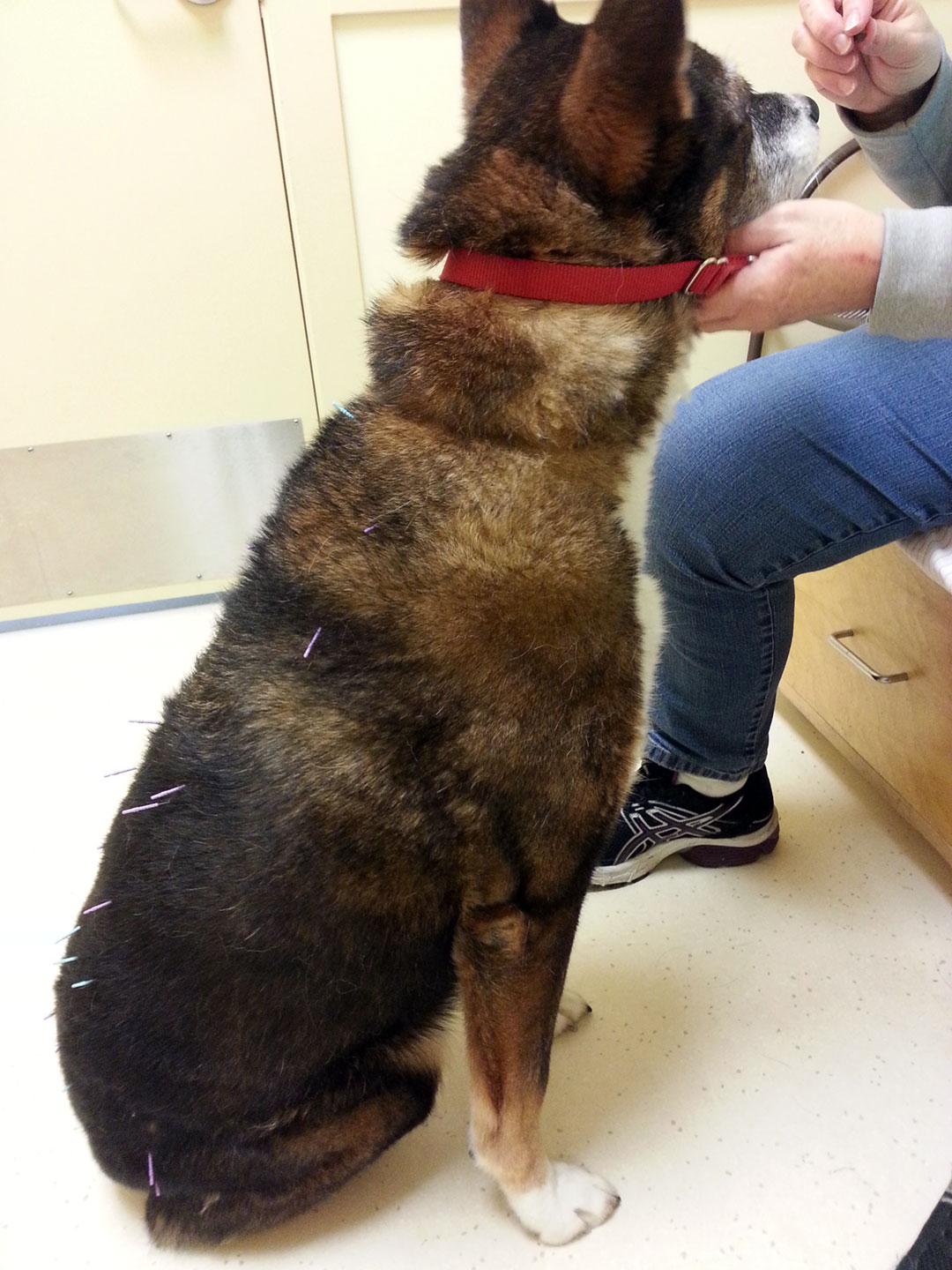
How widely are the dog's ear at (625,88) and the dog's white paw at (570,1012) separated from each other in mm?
1116

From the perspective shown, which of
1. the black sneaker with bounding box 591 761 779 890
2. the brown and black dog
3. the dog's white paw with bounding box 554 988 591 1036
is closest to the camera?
the brown and black dog

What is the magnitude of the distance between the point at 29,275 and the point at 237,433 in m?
0.62

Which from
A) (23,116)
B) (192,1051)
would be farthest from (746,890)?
(23,116)

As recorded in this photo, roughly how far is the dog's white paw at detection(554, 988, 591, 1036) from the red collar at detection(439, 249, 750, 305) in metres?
1.00

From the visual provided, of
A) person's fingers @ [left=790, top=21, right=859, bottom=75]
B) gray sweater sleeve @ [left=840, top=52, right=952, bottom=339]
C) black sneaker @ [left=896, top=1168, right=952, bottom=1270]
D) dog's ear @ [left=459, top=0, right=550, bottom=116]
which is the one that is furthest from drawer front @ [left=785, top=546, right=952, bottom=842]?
dog's ear @ [left=459, top=0, right=550, bottom=116]

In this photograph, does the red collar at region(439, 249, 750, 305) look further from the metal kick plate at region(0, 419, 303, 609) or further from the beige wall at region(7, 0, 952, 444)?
the metal kick plate at region(0, 419, 303, 609)

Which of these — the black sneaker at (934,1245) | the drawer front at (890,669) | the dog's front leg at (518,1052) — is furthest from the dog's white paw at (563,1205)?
the drawer front at (890,669)

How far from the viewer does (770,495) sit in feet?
4.00

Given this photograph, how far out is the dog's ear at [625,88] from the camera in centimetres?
72

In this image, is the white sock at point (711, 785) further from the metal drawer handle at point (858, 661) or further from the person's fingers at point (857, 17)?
the person's fingers at point (857, 17)

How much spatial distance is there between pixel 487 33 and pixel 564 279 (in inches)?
14.6

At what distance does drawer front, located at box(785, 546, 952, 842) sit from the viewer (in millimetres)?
1384

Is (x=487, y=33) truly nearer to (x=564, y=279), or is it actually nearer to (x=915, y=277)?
(x=564, y=279)

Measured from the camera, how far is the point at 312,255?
2191 millimetres
